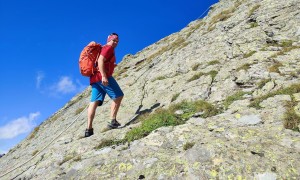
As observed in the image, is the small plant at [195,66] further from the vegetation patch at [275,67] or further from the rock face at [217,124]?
the vegetation patch at [275,67]

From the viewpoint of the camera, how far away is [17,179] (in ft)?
35.2

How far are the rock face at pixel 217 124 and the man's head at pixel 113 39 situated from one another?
3357 millimetres

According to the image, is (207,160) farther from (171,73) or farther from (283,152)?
(171,73)

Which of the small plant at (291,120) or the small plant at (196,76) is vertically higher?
the small plant at (196,76)

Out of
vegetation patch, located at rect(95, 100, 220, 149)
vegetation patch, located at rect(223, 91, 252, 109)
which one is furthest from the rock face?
vegetation patch, located at rect(95, 100, 220, 149)

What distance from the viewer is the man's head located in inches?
476

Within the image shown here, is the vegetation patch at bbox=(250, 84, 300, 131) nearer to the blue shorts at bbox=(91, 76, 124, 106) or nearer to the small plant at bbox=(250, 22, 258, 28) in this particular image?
the blue shorts at bbox=(91, 76, 124, 106)

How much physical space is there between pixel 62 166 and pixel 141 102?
6950 millimetres

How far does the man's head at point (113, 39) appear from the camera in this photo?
12082 mm

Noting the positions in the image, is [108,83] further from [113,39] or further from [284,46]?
[284,46]

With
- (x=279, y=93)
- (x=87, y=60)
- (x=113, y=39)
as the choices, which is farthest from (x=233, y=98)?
(x=87, y=60)

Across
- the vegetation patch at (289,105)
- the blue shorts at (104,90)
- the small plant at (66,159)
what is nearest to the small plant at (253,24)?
the vegetation patch at (289,105)

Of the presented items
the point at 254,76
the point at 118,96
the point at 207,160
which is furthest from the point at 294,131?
the point at 118,96

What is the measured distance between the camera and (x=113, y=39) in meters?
12.1
